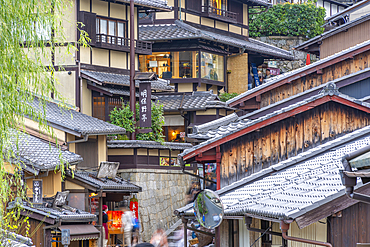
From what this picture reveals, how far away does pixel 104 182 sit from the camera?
2070cm

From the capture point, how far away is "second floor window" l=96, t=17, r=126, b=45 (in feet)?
83.5

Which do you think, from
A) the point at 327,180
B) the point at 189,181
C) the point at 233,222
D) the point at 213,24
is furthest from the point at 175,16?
the point at 327,180

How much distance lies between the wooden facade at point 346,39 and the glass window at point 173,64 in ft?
37.1

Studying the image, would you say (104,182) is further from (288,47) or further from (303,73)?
(288,47)

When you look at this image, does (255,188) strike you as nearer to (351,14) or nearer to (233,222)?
(233,222)

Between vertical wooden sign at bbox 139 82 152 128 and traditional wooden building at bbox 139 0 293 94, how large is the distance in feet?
22.1

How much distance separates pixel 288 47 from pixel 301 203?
30.9 metres

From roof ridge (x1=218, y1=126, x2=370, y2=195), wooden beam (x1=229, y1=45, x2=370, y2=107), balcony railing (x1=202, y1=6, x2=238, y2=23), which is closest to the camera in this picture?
roof ridge (x1=218, y1=126, x2=370, y2=195)

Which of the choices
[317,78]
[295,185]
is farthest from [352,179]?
[317,78]

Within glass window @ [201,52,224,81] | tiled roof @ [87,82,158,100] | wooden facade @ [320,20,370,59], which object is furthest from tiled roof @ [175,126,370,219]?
glass window @ [201,52,224,81]

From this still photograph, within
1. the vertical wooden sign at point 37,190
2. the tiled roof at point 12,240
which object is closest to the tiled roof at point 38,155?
the vertical wooden sign at point 37,190

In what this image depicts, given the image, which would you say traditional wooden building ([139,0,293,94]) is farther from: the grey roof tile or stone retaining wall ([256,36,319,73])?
the grey roof tile

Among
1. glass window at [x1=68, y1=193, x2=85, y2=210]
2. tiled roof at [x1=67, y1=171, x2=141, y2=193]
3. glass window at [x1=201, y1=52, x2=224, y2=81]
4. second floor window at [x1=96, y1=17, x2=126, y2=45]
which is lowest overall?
glass window at [x1=68, y1=193, x2=85, y2=210]

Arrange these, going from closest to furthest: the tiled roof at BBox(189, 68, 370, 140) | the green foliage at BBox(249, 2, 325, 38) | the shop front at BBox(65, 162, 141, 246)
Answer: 1. the tiled roof at BBox(189, 68, 370, 140)
2. the shop front at BBox(65, 162, 141, 246)
3. the green foliage at BBox(249, 2, 325, 38)
